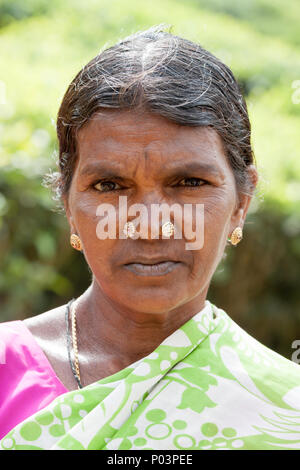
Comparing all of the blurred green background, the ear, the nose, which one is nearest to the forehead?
the nose

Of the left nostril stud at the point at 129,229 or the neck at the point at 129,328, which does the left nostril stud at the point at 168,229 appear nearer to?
the left nostril stud at the point at 129,229

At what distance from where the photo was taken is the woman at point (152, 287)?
2.15m

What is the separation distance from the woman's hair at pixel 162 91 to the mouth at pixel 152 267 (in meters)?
0.41

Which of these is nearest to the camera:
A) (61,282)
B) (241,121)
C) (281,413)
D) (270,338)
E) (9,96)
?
(281,413)

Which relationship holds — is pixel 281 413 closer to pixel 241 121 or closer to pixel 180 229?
pixel 180 229

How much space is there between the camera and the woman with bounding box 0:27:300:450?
2.15 metres

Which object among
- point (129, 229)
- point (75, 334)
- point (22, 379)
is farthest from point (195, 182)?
point (22, 379)

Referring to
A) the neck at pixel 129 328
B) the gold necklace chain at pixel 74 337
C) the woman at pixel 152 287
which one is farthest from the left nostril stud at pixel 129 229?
the gold necklace chain at pixel 74 337

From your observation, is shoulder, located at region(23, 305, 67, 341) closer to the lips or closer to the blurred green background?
the lips

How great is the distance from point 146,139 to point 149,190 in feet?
0.48

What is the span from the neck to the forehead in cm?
50

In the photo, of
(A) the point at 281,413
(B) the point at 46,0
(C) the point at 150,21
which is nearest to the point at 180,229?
(A) the point at 281,413

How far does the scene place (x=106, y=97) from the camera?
7.29 feet

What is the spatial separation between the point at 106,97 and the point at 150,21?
6.94m
